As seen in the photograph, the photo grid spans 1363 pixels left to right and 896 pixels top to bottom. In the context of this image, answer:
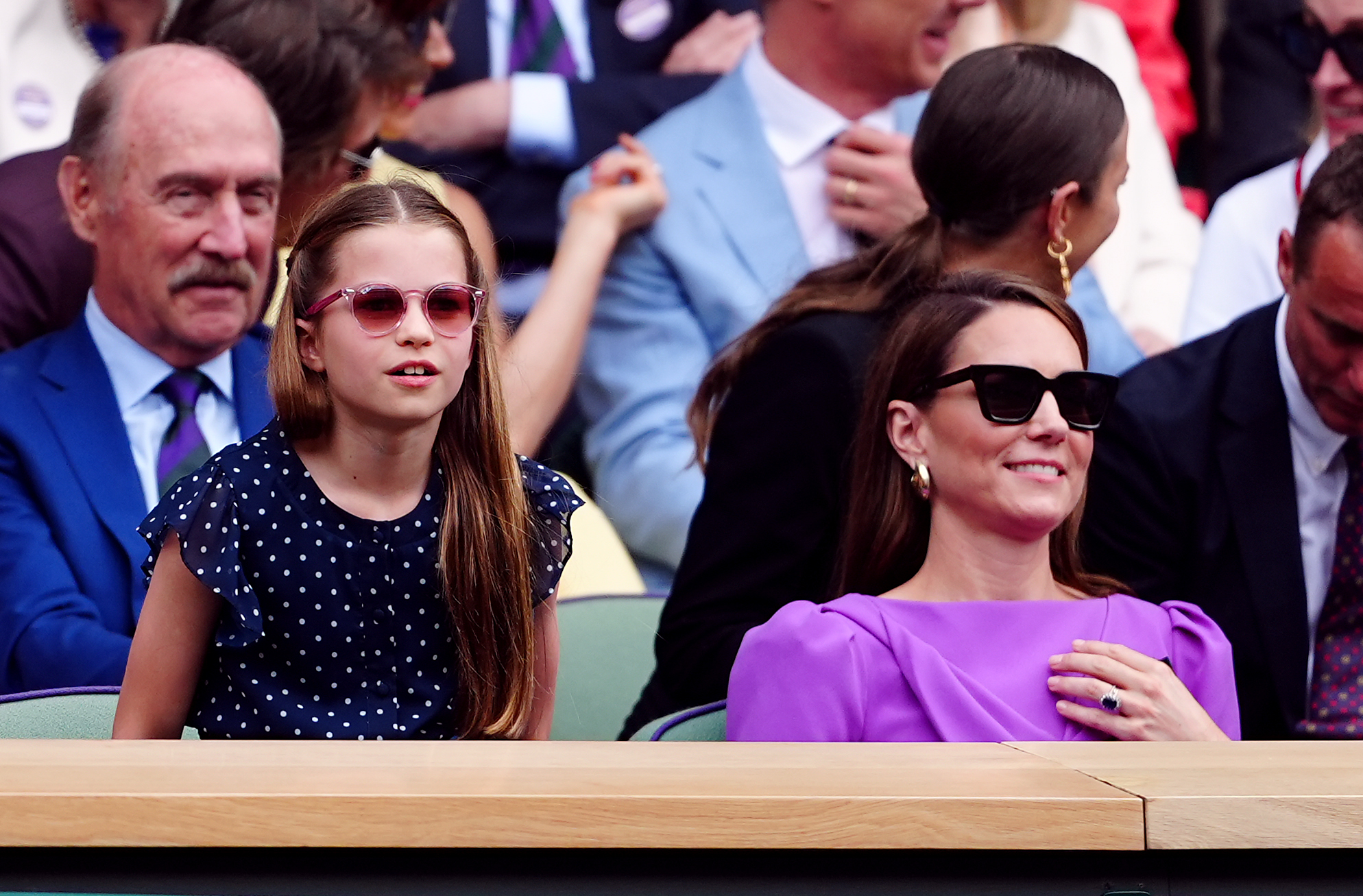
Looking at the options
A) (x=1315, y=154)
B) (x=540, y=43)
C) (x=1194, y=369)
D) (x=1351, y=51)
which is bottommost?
(x=1194, y=369)

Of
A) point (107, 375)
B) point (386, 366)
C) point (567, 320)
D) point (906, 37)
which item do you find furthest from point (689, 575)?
point (906, 37)

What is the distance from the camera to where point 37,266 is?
294 cm

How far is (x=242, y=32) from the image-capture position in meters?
3.19

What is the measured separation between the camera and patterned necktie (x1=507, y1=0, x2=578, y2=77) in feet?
13.0

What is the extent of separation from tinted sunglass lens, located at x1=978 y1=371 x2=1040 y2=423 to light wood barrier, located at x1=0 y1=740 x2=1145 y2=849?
28.3 inches

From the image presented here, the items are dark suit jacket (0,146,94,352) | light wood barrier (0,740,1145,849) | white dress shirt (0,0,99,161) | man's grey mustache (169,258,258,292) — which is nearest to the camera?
light wood barrier (0,740,1145,849)

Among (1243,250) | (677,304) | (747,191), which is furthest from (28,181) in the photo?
(1243,250)

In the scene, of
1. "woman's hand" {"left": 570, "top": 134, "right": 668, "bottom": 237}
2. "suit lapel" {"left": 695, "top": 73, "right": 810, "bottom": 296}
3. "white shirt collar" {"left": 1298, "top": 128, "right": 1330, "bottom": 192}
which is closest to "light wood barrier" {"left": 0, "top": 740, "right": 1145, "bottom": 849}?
"suit lapel" {"left": 695, "top": 73, "right": 810, "bottom": 296}

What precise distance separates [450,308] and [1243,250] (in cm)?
230

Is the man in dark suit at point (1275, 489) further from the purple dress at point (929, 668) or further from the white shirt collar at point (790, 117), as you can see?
the white shirt collar at point (790, 117)

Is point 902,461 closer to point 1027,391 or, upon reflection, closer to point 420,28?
point 1027,391

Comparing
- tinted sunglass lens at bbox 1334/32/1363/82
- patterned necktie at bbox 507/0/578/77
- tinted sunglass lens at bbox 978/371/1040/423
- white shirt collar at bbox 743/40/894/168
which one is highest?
patterned necktie at bbox 507/0/578/77

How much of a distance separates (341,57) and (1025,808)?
2281 millimetres

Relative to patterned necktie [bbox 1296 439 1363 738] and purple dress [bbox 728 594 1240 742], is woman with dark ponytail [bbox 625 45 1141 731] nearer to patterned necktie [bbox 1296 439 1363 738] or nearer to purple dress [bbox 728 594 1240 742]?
purple dress [bbox 728 594 1240 742]
